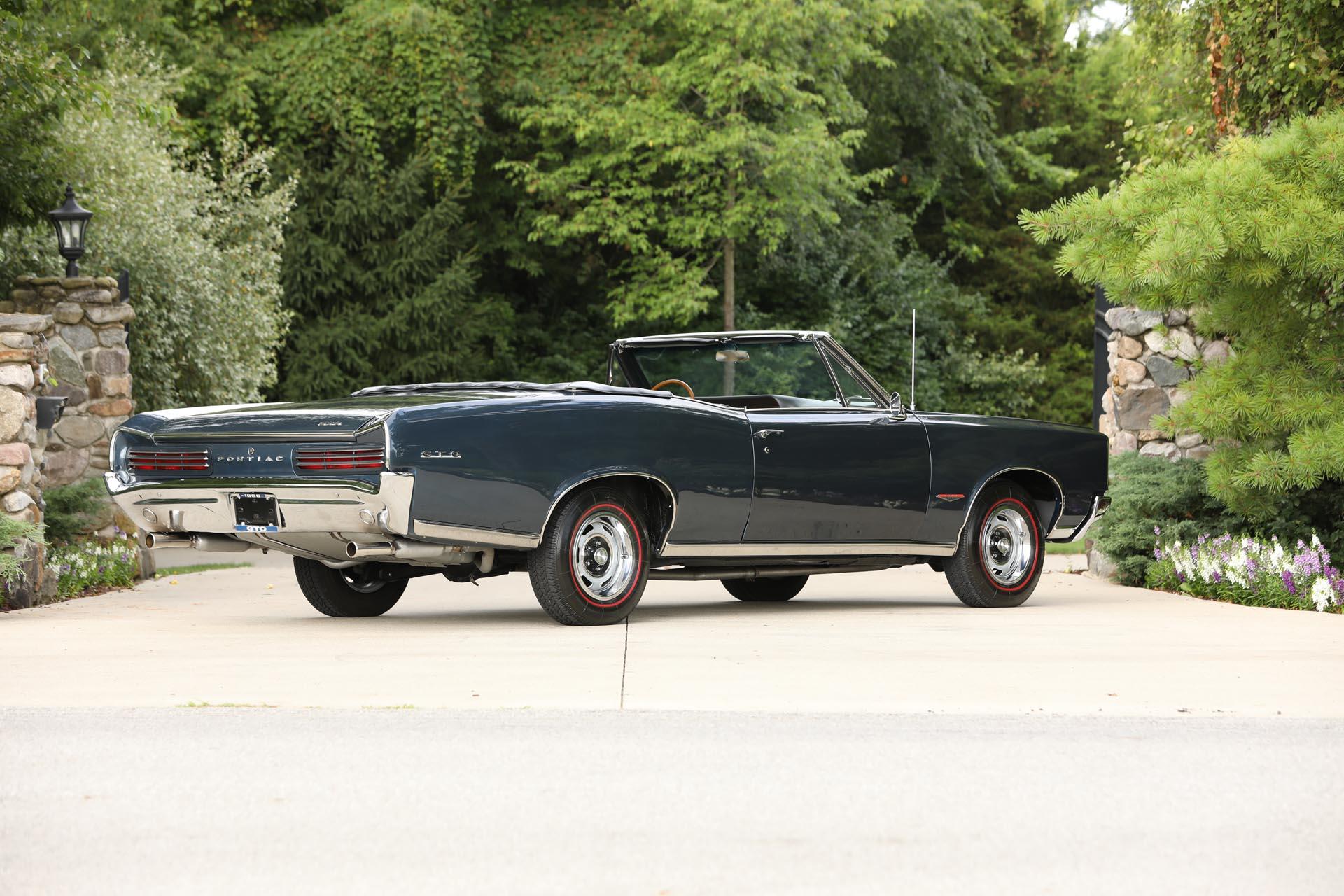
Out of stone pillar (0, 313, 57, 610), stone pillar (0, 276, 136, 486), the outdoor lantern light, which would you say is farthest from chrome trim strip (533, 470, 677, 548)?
the outdoor lantern light

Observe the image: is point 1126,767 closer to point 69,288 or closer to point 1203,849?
point 1203,849

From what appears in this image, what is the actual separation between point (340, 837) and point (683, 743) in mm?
1454

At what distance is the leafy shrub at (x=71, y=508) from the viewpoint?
1212 centimetres

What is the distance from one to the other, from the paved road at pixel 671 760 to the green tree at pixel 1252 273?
85.8 inches

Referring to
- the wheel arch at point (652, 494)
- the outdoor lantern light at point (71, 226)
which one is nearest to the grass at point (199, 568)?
the outdoor lantern light at point (71, 226)

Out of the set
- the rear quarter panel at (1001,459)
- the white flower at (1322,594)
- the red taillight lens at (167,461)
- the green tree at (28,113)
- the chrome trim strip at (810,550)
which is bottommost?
the white flower at (1322,594)

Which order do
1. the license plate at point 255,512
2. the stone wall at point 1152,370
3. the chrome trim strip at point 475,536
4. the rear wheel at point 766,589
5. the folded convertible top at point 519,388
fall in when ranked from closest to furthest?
the chrome trim strip at point 475,536 → the license plate at point 255,512 → the folded convertible top at point 519,388 → the rear wheel at point 766,589 → the stone wall at point 1152,370

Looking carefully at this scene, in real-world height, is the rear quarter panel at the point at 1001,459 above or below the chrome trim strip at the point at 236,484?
above

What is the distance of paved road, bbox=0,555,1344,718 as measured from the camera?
6.29m

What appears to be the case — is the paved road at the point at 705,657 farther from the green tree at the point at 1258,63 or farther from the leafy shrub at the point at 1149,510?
the green tree at the point at 1258,63

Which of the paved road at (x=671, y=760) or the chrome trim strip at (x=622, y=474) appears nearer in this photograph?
the paved road at (x=671, y=760)

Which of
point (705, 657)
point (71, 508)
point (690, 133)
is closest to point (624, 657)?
point (705, 657)

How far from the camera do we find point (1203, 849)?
4.13 m

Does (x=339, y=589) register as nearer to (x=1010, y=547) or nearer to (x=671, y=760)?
(x=1010, y=547)
